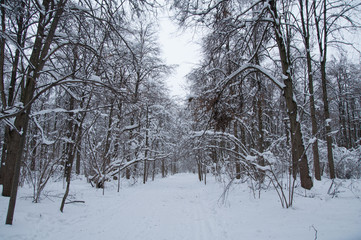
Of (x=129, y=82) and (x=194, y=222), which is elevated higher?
(x=129, y=82)

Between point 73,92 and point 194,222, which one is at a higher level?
point 73,92

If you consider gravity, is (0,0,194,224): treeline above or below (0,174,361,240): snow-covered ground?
above

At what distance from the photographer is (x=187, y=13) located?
4645 mm

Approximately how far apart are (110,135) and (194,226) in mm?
9721

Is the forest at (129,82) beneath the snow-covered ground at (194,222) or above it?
above

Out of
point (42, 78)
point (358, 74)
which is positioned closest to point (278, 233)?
point (42, 78)

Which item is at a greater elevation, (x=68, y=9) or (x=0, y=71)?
(x=68, y=9)

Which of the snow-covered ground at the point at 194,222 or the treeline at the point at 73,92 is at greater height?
the treeline at the point at 73,92

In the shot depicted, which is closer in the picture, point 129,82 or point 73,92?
point 129,82

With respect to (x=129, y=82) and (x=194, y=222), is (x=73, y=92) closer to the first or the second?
(x=129, y=82)

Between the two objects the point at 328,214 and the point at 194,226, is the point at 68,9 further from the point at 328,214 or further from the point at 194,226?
the point at 328,214

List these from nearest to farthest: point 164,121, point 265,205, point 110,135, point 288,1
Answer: point 265,205
point 288,1
point 110,135
point 164,121

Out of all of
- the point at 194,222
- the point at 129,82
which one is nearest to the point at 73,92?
the point at 129,82

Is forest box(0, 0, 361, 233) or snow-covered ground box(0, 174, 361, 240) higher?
forest box(0, 0, 361, 233)
